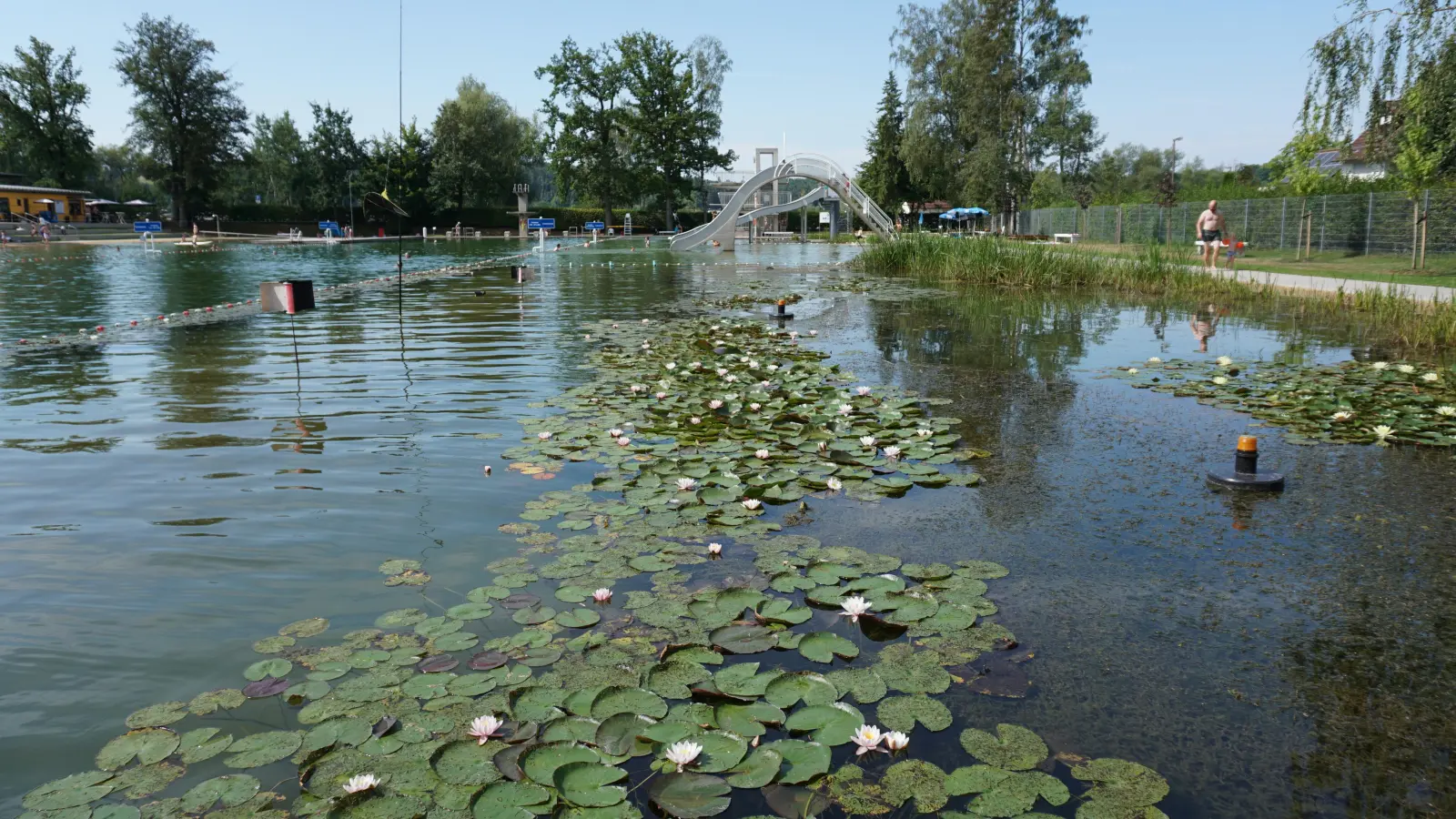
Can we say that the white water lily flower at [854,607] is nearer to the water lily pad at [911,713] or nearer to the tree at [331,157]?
the water lily pad at [911,713]

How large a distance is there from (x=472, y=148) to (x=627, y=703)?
69.5 m

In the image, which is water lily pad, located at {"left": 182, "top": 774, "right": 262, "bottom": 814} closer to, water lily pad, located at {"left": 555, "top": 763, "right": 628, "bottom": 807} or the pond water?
the pond water

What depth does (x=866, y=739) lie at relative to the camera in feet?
8.05

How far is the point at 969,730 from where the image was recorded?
102 inches

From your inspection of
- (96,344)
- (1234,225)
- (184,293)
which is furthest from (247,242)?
(1234,225)

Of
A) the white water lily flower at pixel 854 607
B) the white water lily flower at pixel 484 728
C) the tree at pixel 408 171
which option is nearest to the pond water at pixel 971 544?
the white water lily flower at pixel 854 607

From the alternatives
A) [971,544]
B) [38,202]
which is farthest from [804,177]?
[38,202]

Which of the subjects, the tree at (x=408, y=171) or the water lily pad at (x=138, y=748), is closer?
the water lily pad at (x=138, y=748)

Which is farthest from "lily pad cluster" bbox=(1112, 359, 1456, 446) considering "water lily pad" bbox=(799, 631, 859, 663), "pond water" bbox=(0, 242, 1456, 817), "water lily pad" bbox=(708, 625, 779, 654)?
"water lily pad" bbox=(708, 625, 779, 654)

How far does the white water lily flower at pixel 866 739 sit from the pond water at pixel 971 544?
1.34 feet

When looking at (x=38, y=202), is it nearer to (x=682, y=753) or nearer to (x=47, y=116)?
(x=47, y=116)

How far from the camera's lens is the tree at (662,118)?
67438mm

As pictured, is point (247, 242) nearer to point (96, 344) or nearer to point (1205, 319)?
point (96, 344)

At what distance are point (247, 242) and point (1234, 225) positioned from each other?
153ft
